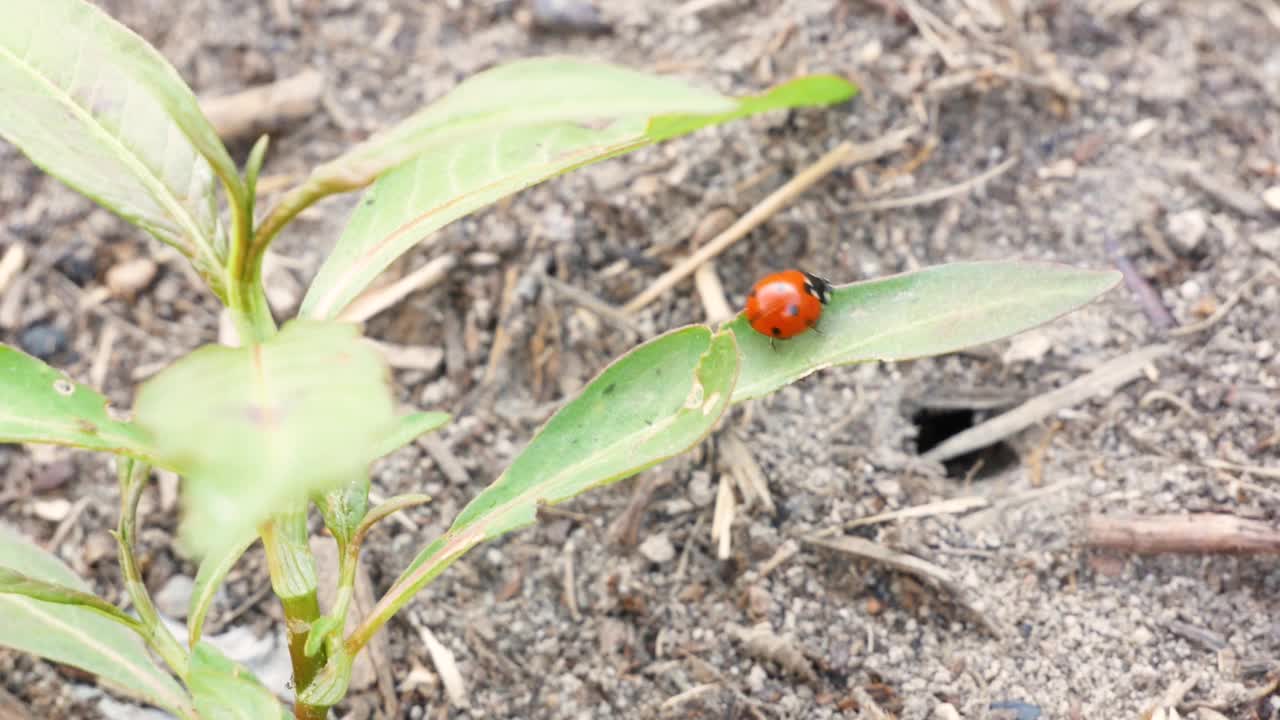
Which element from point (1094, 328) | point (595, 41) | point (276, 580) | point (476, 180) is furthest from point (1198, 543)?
point (595, 41)

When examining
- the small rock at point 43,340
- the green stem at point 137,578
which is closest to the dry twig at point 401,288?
the small rock at point 43,340

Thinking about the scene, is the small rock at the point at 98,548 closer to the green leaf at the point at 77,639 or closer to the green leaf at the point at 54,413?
the green leaf at the point at 77,639

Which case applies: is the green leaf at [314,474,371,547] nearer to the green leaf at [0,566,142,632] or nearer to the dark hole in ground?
the green leaf at [0,566,142,632]

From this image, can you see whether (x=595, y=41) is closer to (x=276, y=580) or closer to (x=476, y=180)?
(x=476, y=180)

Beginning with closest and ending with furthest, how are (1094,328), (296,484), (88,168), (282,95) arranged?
(296,484)
(88,168)
(1094,328)
(282,95)

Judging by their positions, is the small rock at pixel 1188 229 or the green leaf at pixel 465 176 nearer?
the green leaf at pixel 465 176

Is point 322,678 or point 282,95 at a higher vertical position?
point 282,95
